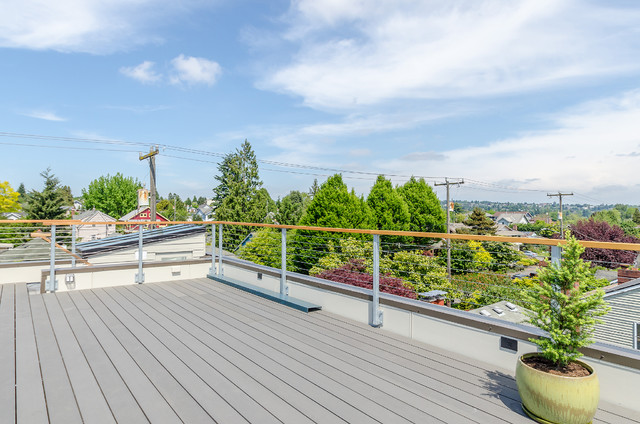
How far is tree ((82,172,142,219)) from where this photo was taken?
42531mm

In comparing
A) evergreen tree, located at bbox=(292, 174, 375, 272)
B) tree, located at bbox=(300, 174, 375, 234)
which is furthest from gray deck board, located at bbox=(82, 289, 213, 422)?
tree, located at bbox=(300, 174, 375, 234)

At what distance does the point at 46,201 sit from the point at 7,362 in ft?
103

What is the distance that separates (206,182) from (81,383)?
39.5 meters

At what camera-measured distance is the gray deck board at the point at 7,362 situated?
1961 mm

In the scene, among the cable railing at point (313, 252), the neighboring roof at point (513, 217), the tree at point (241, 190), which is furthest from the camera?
the neighboring roof at point (513, 217)

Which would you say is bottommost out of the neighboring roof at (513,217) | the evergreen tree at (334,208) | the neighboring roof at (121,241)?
the neighboring roof at (513,217)

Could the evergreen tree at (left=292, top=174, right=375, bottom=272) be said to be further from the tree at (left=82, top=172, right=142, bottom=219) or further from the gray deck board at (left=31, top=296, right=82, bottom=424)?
the tree at (left=82, top=172, right=142, bottom=219)

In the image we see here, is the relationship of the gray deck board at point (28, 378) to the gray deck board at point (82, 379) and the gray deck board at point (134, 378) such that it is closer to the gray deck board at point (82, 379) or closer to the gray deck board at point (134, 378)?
the gray deck board at point (82, 379)

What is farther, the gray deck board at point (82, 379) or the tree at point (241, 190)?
the tree at point (241, 190)

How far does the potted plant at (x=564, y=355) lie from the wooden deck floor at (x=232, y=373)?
0.18m

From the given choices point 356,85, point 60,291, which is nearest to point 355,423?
point 60,291

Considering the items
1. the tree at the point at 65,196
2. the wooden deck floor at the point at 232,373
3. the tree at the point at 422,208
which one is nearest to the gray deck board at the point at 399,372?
the wooden deck floor at the point at 232,373

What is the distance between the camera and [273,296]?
4.59m

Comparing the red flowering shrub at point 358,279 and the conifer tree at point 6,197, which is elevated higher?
the conifer tree at point 6,197
